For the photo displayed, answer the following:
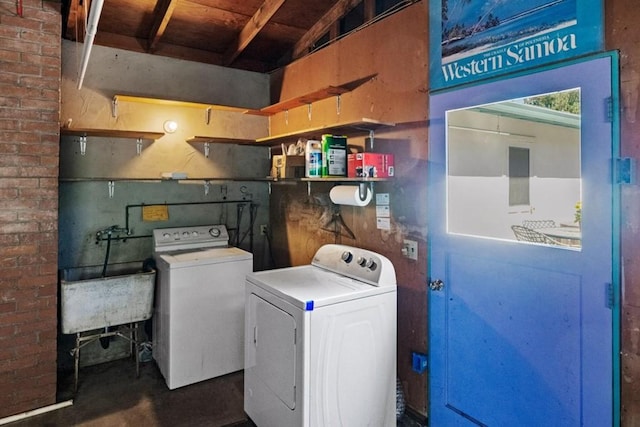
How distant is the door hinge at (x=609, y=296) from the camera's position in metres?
1.51

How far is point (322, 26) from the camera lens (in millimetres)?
3146

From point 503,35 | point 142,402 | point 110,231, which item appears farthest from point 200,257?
point 503,35

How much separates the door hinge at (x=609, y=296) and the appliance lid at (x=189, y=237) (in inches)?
109

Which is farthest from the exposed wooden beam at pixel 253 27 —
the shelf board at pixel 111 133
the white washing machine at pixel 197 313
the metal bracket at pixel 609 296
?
the metal bracket at pixel 609 296

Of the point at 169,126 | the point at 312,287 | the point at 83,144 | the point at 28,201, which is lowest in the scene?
the point at 312,287

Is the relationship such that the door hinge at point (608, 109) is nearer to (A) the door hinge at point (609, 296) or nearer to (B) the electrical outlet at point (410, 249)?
(A) the door hinge at point (609, 296)

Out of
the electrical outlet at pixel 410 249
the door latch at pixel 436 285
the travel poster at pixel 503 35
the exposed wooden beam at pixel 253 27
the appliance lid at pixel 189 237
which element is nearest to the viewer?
the travel poster at pixel 503 35

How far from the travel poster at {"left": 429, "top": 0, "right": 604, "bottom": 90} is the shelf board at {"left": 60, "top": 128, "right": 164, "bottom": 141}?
6.88ft

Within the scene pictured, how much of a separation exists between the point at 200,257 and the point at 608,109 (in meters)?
2.57

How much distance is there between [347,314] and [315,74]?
201cm

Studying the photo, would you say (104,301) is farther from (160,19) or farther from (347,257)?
(160,19)

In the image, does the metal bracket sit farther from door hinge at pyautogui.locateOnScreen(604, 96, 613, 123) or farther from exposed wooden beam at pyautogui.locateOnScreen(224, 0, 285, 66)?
exposed wooden beam at pyautogui.locateOnScreen(224, 0, 285, 66)

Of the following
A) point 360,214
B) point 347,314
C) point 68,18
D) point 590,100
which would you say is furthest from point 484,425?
point 68,18

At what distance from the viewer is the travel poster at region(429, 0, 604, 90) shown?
1.57 metres
